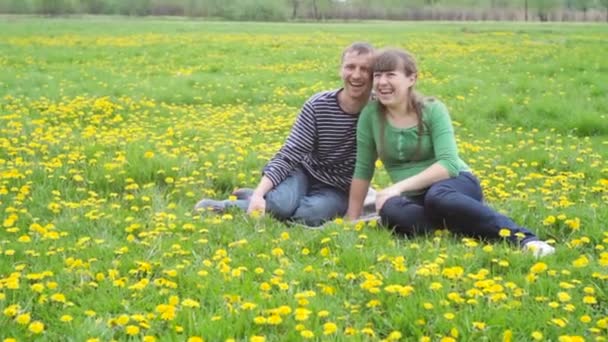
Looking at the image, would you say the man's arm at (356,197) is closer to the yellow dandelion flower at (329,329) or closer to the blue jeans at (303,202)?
the blue jeans at (303,202)

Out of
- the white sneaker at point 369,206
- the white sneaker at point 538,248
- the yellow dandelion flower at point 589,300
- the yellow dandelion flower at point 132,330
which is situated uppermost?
the yellow dandelion flower at point 132,330

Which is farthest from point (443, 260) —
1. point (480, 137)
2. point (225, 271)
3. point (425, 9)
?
point (425, 9)

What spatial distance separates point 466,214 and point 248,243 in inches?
52.4

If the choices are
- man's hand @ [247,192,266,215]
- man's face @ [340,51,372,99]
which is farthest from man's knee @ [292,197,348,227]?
man's face @ [340,51,372,99]

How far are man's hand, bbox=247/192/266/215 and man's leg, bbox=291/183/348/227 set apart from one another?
0.82ft

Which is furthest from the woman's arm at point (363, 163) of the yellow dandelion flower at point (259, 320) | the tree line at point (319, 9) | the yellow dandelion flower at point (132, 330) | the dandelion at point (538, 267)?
the tree line at point (319, 9)

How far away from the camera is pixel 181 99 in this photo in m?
11.0

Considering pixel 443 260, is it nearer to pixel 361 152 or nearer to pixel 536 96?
pixel 361 152

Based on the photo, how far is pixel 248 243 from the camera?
14.1 feet

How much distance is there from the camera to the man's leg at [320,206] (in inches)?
195

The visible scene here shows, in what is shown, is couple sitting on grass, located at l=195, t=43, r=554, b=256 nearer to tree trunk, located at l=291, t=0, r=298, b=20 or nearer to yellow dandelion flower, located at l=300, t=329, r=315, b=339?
yellow dandelion flower, located at l=300, t=329, r=315, b=339

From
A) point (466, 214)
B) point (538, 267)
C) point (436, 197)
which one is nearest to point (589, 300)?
point (538, 267)

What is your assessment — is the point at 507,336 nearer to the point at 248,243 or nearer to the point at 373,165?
the point at 248,243

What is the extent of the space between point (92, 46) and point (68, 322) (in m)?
19.8
